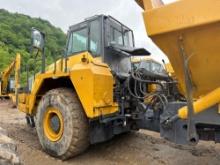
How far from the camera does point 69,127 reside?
4512mm

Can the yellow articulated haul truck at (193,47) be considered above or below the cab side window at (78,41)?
below

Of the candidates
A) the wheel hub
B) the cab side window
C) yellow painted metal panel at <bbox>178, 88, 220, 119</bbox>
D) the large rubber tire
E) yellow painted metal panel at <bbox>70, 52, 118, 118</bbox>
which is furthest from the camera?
the cab side window

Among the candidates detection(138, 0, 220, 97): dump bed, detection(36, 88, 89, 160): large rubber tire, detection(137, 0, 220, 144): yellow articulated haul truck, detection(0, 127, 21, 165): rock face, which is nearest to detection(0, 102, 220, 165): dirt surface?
detection(36, 88, 89, 160): large rubber tire

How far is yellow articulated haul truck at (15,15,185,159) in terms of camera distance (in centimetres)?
437

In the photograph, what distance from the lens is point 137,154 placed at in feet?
16.5

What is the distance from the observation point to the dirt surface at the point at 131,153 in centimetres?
464

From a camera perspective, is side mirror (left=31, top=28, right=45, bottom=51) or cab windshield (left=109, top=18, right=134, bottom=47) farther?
cab windshield (left=109, top=18, right=134, bottom=47)

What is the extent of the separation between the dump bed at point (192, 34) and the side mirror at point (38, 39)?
2.35 metres

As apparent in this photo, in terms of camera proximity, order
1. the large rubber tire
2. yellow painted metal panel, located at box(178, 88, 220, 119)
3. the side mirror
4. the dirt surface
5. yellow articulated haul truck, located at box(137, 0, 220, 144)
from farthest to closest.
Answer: the side mirror, the dirt surface, the large rubber tire, yellow painted metal panel, located at box(178, 88, 220, 119), yellow articulated haul truck, located at box(137, 0, 220, 144)

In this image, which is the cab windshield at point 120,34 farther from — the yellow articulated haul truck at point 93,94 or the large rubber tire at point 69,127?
the large rubber tire at point 69,127

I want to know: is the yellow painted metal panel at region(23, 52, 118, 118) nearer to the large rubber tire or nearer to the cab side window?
the large rubber tire

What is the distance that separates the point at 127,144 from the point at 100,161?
3.11ft

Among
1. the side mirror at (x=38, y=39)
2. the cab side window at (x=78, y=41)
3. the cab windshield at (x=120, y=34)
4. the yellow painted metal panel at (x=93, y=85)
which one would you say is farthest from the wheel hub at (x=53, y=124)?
the cab windshield at (x=120, y=34)

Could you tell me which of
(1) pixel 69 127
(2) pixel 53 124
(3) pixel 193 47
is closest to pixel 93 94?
(1) pixel 69 127
